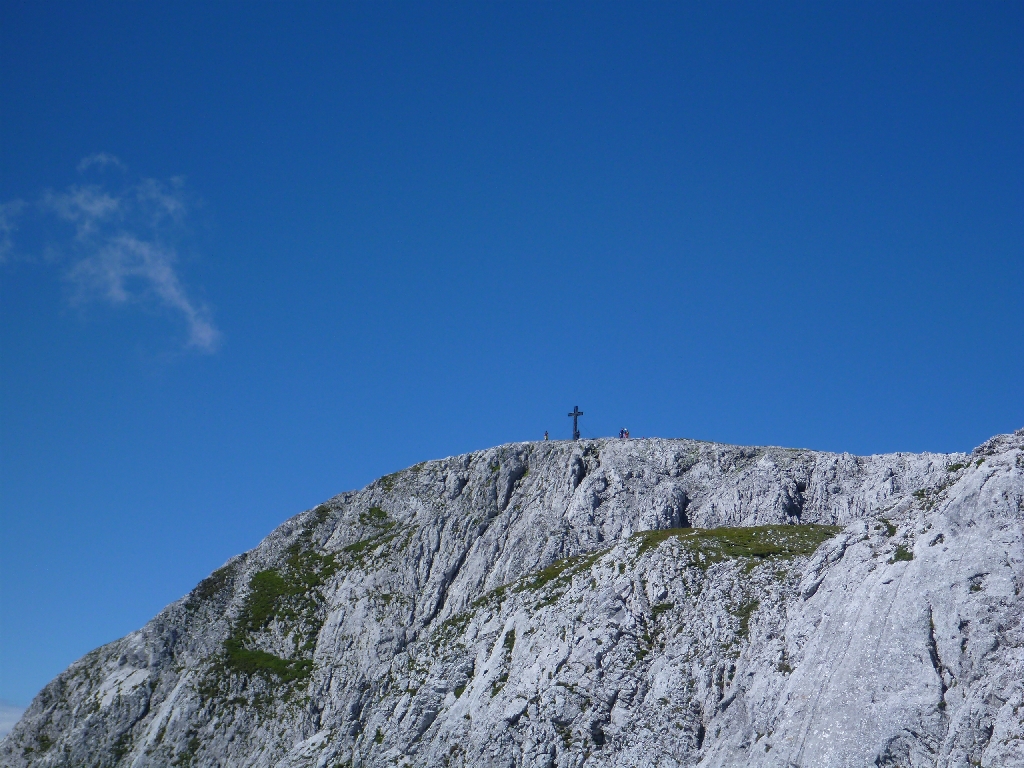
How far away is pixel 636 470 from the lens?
84750 mm

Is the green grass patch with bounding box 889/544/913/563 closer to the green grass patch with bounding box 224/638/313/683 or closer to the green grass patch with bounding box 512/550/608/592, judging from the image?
the green grass patch with bounding box 512/550/608/592

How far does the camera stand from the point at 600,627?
63.5 m

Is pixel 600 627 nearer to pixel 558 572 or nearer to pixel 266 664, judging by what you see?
pixel 558 572

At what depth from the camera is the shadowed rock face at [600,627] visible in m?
48.4

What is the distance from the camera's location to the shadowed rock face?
159 ft

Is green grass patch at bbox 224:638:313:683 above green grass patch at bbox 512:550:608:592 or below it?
below

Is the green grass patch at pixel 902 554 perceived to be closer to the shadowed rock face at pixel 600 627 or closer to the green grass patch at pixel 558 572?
the shadowed rock face at pixel 600 627

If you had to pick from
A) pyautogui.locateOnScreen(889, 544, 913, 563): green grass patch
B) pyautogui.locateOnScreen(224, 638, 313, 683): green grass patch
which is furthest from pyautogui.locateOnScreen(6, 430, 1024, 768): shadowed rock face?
pyautogui.locateOnScreen(224, 638, 313, 683): green grass patch

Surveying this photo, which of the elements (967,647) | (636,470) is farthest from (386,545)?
(967,647)

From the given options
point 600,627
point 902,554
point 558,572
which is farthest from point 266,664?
point 902,554

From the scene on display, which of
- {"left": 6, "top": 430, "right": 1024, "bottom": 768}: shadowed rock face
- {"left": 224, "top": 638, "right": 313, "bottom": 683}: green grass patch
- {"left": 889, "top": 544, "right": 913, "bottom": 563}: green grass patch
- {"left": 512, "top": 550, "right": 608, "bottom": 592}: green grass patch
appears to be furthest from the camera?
{"left": 224, "top": 638, "right": 313, "bottom": 683}: green grass patch

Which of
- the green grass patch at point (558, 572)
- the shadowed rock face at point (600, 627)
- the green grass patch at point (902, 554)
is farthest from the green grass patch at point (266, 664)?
the green grass patch at point (902, 554)

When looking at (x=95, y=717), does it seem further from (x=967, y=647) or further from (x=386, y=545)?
(x=967, y=647)

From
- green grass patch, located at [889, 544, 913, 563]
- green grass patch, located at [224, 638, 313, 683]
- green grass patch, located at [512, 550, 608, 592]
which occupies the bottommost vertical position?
green grass patch, located at [889, 544, 913, 563]
